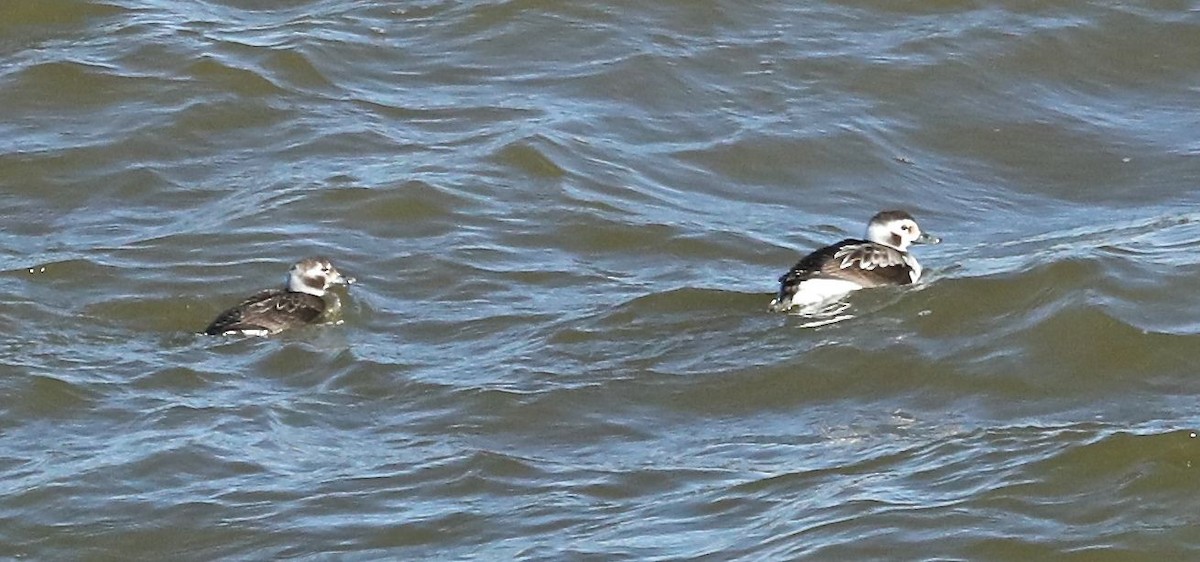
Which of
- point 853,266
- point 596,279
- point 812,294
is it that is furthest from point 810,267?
point 596,279

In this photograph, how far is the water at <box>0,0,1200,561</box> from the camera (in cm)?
886

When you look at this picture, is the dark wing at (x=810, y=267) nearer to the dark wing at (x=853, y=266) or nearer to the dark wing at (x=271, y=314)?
the dark wing at (x=853, y=266)

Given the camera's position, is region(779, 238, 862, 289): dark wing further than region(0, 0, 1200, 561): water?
Yes

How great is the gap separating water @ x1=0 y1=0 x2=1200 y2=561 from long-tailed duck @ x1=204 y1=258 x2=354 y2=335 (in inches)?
7.3

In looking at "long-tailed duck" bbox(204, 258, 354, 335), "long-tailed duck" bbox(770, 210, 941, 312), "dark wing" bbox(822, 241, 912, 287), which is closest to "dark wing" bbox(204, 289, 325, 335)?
"long-tailed duck" bbox(204, 258, 354, 335)

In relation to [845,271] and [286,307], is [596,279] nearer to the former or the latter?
[845,271]

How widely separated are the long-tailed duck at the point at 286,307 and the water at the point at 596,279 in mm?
184

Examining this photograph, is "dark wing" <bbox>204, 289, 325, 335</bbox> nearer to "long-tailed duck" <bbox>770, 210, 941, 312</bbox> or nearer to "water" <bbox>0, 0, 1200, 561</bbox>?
"water" <bbox>0, 0, 1200, 561</bbox>

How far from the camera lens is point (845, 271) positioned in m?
11.8

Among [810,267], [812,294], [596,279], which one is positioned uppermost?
[810,267]

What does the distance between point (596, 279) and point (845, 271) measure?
4.69 ft

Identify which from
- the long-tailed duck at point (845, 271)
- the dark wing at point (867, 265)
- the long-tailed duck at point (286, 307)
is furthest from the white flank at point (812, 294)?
the long-tailed duck at point (286, 307)

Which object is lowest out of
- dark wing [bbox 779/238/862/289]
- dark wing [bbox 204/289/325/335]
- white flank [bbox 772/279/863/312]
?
dark wing [bbox 204/289/325/335]

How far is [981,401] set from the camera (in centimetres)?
1007
